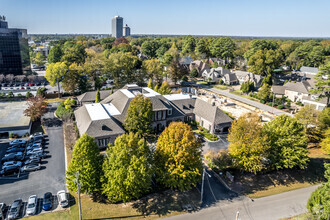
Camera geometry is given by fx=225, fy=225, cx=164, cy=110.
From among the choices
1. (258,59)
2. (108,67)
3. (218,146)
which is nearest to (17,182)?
(218,146)

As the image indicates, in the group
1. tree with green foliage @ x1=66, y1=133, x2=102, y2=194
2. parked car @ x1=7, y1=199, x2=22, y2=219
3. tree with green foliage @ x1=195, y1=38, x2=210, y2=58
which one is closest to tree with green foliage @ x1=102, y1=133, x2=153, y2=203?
tree with green foliage @ x1=66, y1=133, x2=102, y2=194

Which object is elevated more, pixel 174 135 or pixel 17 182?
pixel 174 135

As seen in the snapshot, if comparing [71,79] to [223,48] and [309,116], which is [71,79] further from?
[223,48]

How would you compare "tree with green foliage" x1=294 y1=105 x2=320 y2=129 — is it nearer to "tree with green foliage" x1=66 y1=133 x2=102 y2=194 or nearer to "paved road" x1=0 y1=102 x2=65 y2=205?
"tree with green foliage" x1=66 y1=133 x2=102 y2=194

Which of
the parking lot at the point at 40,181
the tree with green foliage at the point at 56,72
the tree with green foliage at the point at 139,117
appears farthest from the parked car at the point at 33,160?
the tree with green foliage at the point at 56,72

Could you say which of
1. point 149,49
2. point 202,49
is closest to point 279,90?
point 202,49

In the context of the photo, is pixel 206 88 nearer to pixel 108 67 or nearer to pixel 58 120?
pixel 108 67
